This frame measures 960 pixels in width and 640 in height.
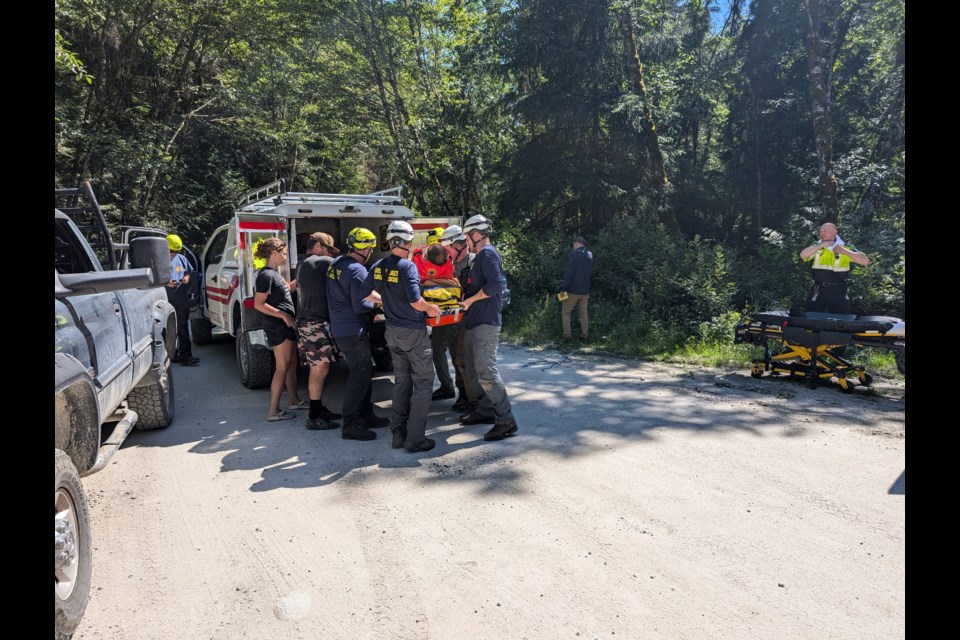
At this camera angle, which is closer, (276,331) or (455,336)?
(276,331)

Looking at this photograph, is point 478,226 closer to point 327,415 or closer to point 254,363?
point 327,415

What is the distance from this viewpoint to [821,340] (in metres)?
6.58

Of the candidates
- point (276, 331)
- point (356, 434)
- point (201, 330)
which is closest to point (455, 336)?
point (356, 434)

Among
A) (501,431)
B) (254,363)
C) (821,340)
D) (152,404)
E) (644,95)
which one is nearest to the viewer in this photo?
(501,431)

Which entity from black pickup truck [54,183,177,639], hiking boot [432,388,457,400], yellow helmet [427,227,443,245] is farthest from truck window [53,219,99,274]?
yellow helmet [427,227,443,245]

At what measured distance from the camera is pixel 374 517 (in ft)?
12.4

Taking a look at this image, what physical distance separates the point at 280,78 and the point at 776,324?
15.7m

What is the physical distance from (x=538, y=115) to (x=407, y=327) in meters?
11.6

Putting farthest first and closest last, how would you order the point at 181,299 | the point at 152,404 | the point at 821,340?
the point at 181,299 → the point at 821,340 → the point at 152,404

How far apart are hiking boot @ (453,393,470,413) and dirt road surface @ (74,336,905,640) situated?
40 cm

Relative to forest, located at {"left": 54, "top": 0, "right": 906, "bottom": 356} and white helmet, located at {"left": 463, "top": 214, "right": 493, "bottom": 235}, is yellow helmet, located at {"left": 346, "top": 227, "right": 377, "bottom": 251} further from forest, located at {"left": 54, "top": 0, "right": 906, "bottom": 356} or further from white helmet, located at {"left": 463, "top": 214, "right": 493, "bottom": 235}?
forest, located at {"left": 54, "top": 0, "right": 906, "bottom": 356}
